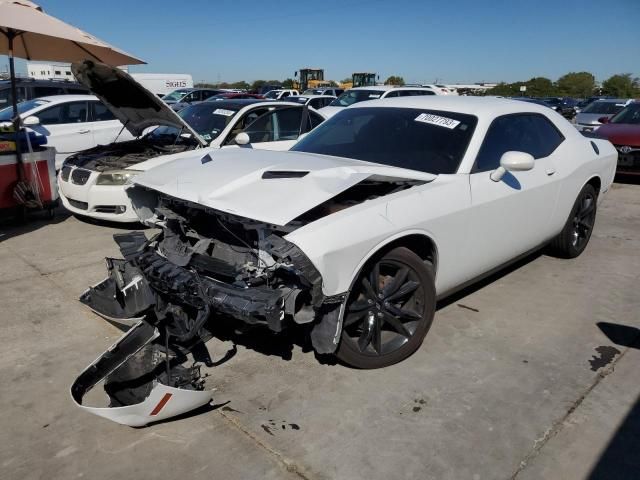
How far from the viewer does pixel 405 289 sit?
3211 millimetres

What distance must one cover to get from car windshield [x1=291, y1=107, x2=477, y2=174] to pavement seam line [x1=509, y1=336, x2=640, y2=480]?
1.59 meters

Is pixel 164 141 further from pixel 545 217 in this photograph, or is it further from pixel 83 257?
pixel 545 217

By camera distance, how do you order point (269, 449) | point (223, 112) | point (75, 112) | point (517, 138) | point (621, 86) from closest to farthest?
point (269, 449) → point (517, 138) → point (223, 112) → point (75, 112) → point (621, 86)

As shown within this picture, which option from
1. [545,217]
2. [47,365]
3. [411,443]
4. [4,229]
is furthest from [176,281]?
[4,229]

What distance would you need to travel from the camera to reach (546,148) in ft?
14.9

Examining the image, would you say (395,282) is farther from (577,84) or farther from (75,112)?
(577,84)

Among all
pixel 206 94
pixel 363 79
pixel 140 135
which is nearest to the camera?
pixel 140 135

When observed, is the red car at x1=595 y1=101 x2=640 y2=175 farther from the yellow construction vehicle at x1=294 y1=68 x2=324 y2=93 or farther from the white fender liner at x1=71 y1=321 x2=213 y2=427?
the yellow construction vehicle at x1=294 y1=68 x2=324 y2=93

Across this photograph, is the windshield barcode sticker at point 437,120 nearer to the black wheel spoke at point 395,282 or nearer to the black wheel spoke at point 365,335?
the black wheel spoke at point 395,282

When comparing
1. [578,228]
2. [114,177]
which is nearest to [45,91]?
[114,177]

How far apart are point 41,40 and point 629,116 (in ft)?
35.7

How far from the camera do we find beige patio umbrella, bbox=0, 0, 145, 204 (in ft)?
17.5

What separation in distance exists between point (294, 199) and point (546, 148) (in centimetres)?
278

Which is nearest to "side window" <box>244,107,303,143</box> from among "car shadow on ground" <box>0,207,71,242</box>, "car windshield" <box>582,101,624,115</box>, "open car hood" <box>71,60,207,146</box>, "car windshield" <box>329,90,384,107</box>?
"open car hood" <box>71,60,207,146</box>
